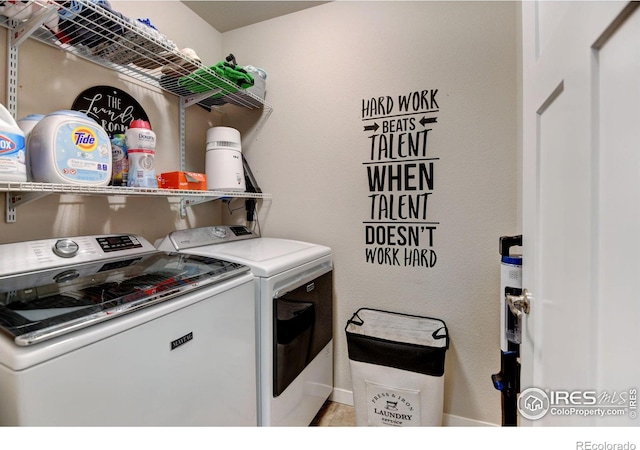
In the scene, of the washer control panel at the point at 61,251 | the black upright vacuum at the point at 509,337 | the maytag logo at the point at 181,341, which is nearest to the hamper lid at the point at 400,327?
the black upright vacuum at the point at 509,337

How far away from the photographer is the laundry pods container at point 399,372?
147 cm

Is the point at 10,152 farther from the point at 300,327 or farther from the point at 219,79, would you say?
the point at 300,327

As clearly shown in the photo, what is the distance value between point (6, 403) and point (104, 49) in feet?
4.66

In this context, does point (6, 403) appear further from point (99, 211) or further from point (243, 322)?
point (99, 211)

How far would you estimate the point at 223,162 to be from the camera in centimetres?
178

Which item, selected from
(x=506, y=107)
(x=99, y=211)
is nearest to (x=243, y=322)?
(x=99, y=211)

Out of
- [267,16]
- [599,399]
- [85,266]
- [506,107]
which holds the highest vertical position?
[267,16]

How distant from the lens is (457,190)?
5.43 ft

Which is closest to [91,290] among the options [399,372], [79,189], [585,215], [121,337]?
[121,337]

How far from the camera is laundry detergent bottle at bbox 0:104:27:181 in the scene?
2.86 feet

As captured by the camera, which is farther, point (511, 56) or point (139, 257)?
point (511, 56)

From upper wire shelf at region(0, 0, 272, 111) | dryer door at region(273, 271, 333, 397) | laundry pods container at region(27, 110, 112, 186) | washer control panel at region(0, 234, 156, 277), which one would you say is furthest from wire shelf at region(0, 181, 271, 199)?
dryer door at region(273, 271, 333, 397)

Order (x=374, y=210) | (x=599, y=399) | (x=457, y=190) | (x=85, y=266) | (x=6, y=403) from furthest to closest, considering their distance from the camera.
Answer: (x=374, y=210)
(x=457, y=190)
(x=85, y=266)
(x=6, y=403)
(x=599, y=399)

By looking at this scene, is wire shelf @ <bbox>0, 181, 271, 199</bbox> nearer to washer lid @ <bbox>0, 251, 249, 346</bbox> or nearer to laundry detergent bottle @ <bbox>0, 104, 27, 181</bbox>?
laundry detergent bottle @ <bbox>0, 104, 27, 181</bbox>
